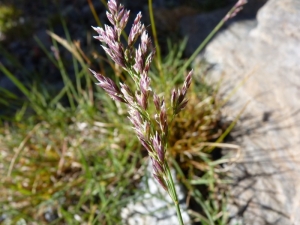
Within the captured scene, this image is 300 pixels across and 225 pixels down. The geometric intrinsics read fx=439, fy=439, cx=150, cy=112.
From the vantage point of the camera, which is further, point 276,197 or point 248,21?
point 248,21

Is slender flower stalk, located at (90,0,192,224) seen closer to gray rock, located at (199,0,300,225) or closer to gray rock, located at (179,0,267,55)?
gray rock, located at (199,0,300,225)

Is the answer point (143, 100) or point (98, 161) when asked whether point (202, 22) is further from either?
point (143, 100)

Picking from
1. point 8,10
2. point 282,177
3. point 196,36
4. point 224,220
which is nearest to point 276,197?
point 282,177

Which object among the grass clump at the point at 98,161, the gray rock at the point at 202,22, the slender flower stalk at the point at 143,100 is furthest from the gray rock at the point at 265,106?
the slender flower stalk at the point at 143,100

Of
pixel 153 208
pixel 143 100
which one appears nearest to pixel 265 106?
pixel 153 208

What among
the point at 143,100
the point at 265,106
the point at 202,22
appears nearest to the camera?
the point at 143,100

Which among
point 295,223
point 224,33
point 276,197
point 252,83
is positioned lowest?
point 295,223

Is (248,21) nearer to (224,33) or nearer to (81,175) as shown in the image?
(224,33)

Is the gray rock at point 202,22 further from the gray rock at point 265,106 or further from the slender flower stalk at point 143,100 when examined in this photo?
the slender flower stalk at point 143,100
